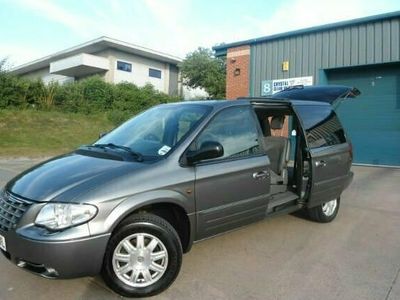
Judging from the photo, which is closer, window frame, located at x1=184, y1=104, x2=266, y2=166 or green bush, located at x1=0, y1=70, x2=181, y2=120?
window frame, located at x1=184, y1=104, x2=266, y2=166

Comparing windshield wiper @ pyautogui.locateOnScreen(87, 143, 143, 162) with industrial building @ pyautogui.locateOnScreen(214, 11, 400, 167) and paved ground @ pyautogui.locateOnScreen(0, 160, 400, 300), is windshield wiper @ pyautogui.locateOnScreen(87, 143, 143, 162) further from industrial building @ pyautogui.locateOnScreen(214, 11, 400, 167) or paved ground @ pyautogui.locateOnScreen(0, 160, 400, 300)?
industrial building @ pyautogui.locateOnScreen(214, 11, 400, 167)

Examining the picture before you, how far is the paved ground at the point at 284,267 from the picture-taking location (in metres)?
3.47

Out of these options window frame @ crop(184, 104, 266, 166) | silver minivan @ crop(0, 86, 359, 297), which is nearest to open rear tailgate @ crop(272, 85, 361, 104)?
silver minivan @ crop(0, 86, 359, 297)

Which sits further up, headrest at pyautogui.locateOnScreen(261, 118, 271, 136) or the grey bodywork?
headrest at pyautogui.locateOnScreen(261, 118, 271, 136)

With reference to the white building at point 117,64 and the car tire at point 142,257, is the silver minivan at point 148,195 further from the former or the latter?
the white building at point 117,64

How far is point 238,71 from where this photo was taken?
15305 mm

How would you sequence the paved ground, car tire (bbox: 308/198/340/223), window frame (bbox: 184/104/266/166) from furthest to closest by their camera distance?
car tire (bbox: 308/198/340/223)
window frame (bbox: 184/104/266/166)
the paved ground

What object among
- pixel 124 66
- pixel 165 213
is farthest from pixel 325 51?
→ pixel 124 66

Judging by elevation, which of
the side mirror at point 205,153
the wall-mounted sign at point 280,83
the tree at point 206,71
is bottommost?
the side mirror at point 205,153

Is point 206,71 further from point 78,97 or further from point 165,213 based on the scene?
point 165,213

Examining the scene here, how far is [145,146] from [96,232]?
3.85ft

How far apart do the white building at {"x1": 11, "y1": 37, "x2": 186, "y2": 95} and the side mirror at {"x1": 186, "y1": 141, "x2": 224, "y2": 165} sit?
31425 millimetres

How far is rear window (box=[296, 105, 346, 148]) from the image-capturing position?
5.34 meters

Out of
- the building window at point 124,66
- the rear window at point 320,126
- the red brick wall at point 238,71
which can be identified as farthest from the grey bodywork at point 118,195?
the building window at point 124,66
